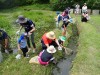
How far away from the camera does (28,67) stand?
476 inches

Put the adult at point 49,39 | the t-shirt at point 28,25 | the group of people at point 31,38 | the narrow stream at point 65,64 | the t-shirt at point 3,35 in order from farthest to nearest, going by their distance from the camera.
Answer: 1. the t-shirt at point 3,35
2. the t-shirt at point 28,25
3. the adult at point 49,39
4. the narrow stream at point 65,64
5. the group of people at point 31,38

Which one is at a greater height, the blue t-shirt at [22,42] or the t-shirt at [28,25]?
the t-shirt at [28,25]

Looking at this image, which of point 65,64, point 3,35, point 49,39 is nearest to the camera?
point 49,39

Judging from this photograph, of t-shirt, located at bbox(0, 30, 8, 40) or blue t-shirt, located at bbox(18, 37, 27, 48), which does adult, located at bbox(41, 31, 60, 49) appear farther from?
t-shirt, located at bbox(0, 30, 8, 40)

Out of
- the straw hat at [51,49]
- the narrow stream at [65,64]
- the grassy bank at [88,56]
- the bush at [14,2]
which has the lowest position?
the bush at [14,2]

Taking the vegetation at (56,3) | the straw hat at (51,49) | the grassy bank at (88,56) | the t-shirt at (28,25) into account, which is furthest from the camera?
the vegetation at (56,3)

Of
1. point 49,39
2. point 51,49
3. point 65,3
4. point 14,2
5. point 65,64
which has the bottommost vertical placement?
point 14,2

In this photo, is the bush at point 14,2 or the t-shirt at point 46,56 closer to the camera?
the t-shirt at point 46,56

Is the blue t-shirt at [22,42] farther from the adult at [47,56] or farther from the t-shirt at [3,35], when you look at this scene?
the t-shirt at [3,35]

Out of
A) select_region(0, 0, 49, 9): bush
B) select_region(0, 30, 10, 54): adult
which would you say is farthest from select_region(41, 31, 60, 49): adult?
select_region(0, 0, 49, 9): bush

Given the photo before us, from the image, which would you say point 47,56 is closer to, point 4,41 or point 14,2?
point 4,41

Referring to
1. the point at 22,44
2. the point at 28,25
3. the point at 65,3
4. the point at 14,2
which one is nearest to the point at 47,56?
the point at 22,44

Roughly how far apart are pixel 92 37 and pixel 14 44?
4.92m

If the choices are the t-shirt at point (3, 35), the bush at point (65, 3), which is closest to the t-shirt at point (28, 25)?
the t-shirt at point (3, 35)
